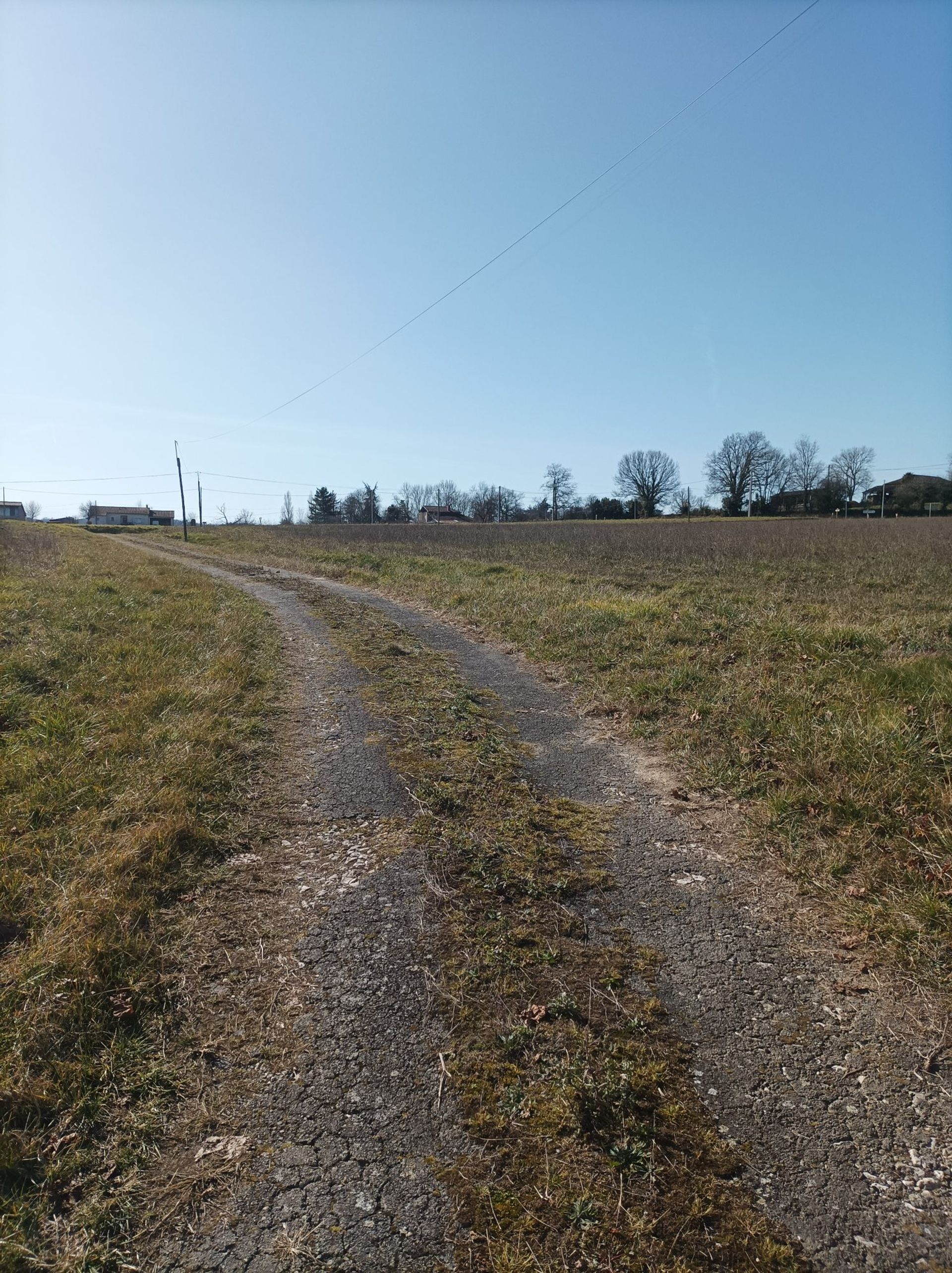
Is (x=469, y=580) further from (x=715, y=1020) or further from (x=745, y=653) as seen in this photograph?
(x=715, y=1020)

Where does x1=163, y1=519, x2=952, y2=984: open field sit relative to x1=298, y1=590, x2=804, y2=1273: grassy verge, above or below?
above

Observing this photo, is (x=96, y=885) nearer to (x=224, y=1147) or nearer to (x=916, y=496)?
(x=224, y=1147)

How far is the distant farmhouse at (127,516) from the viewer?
109 meters

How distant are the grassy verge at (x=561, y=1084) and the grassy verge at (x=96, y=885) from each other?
3.65 ft

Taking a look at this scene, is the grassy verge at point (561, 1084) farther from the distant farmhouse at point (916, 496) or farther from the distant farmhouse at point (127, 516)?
the distant farmhouse at point (127, 516)

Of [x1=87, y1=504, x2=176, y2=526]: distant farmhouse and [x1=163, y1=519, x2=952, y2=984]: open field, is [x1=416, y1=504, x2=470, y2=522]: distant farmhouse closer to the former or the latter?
[x1=87, y1=504, x2=176, y2=526]: distant farmhouse

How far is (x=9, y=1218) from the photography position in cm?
195

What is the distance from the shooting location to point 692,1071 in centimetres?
250

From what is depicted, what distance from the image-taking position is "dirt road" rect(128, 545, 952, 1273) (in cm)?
194

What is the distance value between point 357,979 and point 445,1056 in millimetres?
592

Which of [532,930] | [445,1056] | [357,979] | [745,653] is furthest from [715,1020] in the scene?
[745,653]

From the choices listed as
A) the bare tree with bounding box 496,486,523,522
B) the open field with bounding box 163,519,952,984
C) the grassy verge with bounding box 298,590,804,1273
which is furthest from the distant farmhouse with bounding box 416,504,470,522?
the grassy verge with bounding box 298,590,804,1273

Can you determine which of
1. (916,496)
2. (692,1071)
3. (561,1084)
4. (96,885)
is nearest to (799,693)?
(692,1071)

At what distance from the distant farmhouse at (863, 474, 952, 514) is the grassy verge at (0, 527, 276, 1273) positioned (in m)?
81.1
